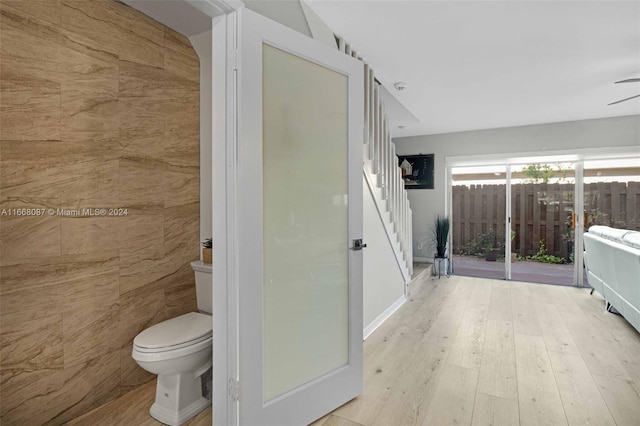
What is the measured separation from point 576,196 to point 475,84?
9.81ft

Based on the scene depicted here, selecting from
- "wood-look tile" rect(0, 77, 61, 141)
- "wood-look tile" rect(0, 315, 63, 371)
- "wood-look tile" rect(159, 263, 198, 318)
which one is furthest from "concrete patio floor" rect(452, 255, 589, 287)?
"wood-look tile" rect(0, 77, 61, 141)

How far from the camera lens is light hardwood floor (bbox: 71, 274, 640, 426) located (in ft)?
6.53

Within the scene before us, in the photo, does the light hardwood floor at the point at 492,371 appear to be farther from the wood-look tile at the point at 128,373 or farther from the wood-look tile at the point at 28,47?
the wood-look tile at the point at 28,47

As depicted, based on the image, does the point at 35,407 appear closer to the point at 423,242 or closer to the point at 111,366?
the point at 111,366

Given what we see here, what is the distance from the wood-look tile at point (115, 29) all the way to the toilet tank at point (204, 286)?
1420 millimetres

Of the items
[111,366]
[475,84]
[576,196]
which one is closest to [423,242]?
[576,196]

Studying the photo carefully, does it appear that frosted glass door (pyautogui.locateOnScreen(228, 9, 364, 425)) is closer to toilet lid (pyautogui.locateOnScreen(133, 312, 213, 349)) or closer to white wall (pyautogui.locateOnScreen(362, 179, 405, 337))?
toilet lid (pyautogui.locateOnScreen(133, 312, 213, 349))

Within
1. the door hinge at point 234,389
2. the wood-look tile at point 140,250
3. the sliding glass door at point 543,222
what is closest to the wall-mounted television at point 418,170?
the sliding glass door at point 543,222

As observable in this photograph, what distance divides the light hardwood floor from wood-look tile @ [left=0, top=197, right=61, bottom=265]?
0.99 meters

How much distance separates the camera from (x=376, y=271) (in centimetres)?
343

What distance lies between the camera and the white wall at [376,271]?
3.18 metres

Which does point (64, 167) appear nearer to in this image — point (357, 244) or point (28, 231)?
point (28, 231)

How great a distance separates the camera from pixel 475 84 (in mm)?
3582

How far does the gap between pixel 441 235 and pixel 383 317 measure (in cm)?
257
